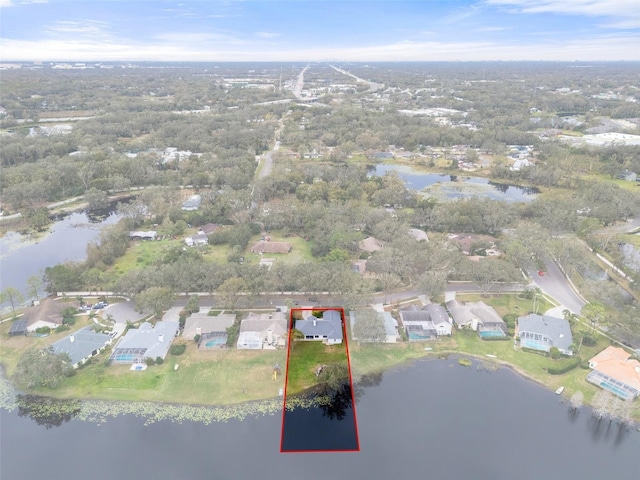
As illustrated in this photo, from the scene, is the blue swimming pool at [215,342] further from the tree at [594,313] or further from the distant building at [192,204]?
the distant building at [192,204]

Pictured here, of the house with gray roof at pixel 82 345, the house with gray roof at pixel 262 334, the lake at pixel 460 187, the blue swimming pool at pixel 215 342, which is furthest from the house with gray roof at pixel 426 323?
the lake at pixel 460 187

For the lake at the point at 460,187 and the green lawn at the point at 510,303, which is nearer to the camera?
the green lawn at the point at 510,303

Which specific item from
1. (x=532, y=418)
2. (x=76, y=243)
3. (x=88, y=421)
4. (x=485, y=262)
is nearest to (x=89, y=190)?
(x=76, y=243)

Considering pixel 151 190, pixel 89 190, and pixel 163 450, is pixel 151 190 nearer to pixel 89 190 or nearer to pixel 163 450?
pixel 89 190

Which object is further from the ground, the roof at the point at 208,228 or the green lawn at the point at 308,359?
the roof at the point at 208,228

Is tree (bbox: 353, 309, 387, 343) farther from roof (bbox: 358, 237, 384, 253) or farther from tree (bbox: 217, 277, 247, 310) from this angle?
roof (bbox: 358, 237, 384, 253)

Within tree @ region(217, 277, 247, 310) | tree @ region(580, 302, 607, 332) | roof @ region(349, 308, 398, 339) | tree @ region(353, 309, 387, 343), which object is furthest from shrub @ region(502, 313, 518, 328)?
tree @ region(217, 277, 247, 310)
